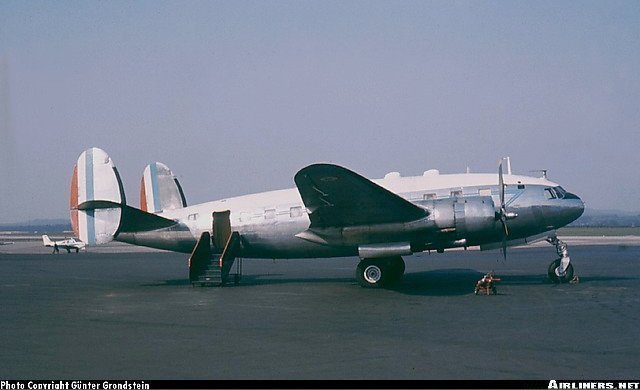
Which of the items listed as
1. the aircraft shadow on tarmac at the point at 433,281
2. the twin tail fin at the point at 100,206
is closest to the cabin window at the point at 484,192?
the aircraft shadow on tarmac at the point at 433,281

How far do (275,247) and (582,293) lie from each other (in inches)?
357

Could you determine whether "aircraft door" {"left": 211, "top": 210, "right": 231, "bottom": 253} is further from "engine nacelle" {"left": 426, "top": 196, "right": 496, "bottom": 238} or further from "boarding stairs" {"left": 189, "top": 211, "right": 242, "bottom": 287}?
"engine nacelle" {"left": 426, "top": 196, "right": 496, "bottom": 238}

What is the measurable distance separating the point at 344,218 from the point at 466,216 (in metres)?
3.45

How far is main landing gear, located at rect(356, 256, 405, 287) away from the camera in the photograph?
18688mm

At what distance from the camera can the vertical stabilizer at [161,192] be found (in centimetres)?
2333

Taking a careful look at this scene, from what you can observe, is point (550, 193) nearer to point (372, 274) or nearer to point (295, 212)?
point (372, 274)

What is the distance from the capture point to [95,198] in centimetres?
1992

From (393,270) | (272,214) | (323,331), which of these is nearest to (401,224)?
(393,270)

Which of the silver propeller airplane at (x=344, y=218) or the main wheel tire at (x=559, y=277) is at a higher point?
the silver propeller airplane at (x=344, y=218)

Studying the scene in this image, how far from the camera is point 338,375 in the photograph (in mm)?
7777

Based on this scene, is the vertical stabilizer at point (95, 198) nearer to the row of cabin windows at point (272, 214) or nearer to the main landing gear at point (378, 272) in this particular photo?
the row of cabin windows at point (272, 214)

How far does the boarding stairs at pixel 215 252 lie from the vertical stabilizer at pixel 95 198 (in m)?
2.71

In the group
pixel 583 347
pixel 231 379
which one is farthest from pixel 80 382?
pixel 583 347

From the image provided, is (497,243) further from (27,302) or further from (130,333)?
(27,302)
